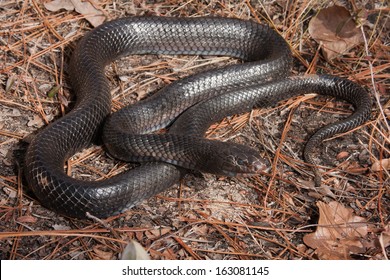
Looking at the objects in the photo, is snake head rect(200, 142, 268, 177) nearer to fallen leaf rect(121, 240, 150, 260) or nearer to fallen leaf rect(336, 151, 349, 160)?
fallen leaf rect(336, 151, 349, 160)

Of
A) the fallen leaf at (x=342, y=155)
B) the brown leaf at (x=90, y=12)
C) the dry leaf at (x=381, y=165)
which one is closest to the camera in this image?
the dry leaf at (x=381, y=165)

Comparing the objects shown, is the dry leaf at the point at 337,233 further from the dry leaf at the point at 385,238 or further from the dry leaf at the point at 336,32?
the dry leaf at the point at 336,32

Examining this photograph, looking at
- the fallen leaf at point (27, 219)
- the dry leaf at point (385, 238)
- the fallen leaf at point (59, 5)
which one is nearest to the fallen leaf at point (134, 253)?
the fallen leaf at point (27, 219)

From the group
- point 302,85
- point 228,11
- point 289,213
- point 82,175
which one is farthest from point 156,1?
point 289,213

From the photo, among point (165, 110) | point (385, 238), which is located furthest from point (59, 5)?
point (385, 238)

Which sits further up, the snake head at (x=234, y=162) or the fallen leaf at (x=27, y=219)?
the snake head at (x=234, y=162)

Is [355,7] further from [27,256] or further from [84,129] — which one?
[27,256]

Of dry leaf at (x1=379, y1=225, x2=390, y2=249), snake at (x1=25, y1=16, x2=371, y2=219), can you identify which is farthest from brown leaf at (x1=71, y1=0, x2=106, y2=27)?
dry leaf at (x1=379, y1=225, x2=390, y2=249)
